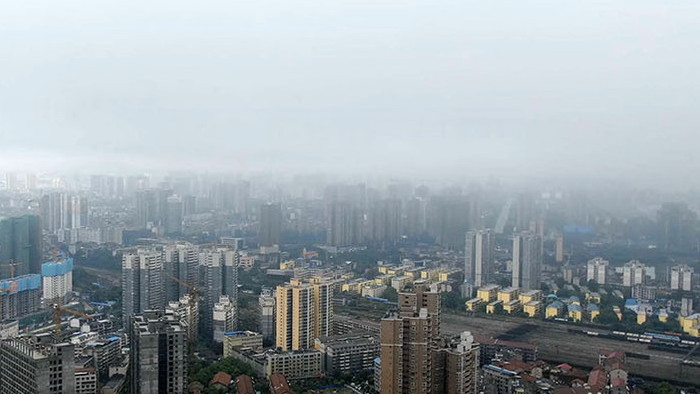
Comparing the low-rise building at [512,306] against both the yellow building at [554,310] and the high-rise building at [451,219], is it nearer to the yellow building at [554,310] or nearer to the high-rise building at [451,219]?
the yellow building at [554,310]

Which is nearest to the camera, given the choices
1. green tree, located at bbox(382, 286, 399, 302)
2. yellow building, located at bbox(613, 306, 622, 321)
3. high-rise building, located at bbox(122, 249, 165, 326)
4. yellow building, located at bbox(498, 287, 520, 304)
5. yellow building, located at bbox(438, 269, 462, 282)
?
high-rise building, located at bbox(122, 249, 165, 326)

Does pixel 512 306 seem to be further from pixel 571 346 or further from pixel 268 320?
pixel 268 320

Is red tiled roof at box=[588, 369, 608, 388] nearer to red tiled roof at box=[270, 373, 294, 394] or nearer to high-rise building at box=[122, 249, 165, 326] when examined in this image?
red tiled roof at box=[270, 373, 294, 394]

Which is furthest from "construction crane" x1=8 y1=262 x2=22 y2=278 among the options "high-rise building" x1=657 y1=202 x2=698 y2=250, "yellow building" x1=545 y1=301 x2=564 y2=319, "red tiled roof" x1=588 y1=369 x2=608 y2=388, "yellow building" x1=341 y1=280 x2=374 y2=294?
"high-rise building" x1=657 y1=202 x2=698 y2=250

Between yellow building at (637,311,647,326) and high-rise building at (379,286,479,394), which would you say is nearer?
high-rise building at (379,286,479,394)

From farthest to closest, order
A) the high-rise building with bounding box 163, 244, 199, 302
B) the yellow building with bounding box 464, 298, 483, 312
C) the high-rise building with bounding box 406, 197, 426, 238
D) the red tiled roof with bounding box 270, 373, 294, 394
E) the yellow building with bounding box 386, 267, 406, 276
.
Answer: the high-rise building with bounding box 406, 197, 426, 238 → the yellow building with bounding box 386, 267, 406, 276 → the yellow building with bounding box 464, 298, 483, 312 → the high-rise building with bounding box 163, 244, 199, 302 → the red tiled roof with bounding box 270, 373, 294, 394

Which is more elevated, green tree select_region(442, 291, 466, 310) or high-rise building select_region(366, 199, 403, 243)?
high-rise building select_region(366, 199, 403, 243)

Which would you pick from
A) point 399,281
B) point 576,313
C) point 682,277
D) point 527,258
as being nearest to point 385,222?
point 399,281
